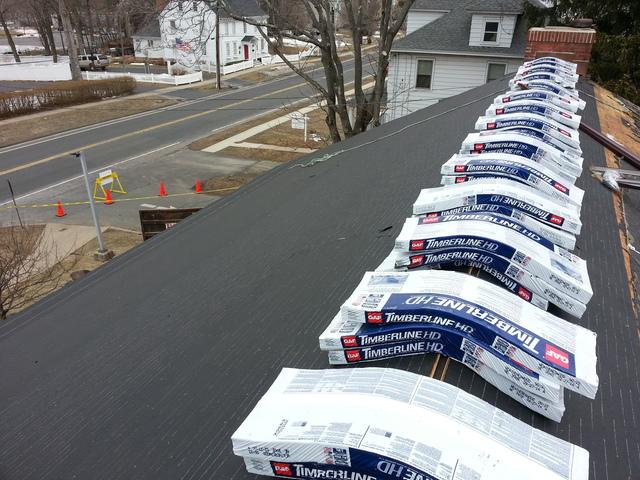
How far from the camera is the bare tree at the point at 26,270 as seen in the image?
989 centimetres

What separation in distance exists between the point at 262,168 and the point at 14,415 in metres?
18.4

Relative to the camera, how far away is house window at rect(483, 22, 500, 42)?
20469 millimetres

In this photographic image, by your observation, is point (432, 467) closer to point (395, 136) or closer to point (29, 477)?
point (29, 477)

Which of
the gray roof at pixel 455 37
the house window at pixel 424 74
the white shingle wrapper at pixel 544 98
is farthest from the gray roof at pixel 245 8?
the white shingle wrapper at pixel 544 98

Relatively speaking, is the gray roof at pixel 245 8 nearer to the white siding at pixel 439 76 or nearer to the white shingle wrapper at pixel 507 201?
the white siding at pixel 439 76

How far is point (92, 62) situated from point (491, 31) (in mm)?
36598

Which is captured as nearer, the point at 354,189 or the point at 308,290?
the point at 308,290

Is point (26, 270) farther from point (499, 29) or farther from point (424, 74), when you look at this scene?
point (499, 29)

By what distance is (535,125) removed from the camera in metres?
5.89

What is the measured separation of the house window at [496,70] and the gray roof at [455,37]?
554mm

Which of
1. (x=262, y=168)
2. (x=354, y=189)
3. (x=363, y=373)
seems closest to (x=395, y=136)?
(x=354, y=189)


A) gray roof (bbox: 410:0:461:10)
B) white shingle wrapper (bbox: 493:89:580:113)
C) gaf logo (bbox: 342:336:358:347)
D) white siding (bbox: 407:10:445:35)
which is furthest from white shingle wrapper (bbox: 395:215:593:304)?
gray roof (bbox: 410:0:461:10)

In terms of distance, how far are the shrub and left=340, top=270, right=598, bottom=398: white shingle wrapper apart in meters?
33.0

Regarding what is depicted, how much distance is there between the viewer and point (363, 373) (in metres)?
2.47
